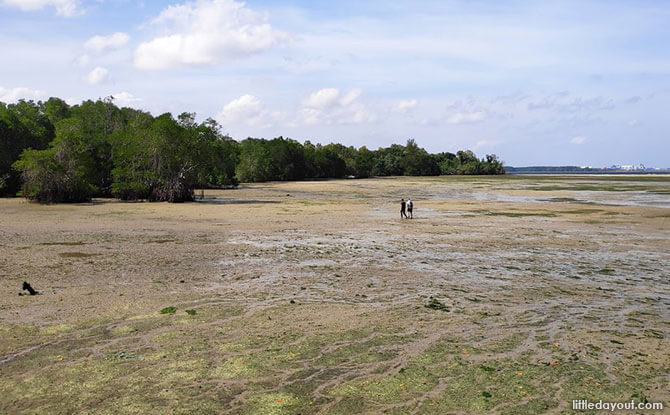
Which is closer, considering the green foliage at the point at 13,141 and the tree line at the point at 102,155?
the tree line at the point at 102,155

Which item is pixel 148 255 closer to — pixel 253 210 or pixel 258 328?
pixel 258 328

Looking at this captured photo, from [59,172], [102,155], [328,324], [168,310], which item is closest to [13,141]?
[102,155]

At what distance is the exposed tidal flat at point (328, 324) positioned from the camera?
805 centimetres

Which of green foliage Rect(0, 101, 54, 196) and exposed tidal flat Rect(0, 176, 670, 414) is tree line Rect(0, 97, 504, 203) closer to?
green foliage Rect(0, 101, 54, 196)

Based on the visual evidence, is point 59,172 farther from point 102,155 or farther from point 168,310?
point 168,310

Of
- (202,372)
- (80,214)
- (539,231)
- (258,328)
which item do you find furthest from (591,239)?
(80,214)

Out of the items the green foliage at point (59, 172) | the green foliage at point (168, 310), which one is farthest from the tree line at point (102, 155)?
the green foliage at point (168, 310)

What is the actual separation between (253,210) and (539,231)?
68.6ft

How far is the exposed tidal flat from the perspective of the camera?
317 inches

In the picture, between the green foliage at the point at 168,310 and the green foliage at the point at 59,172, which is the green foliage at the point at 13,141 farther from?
the green foliage at the point at 168,310

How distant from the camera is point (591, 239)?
2609 centimetres

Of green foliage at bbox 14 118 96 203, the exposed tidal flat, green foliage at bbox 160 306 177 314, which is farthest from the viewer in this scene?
green foliage at bbox 14 118 96 203

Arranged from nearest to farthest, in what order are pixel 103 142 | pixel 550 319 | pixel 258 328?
1. pixel 258 328
2. pixel 550 319
3. pixel 103 142

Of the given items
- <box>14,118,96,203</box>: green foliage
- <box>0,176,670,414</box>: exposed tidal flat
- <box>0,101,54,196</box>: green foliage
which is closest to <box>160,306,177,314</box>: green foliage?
<box>0,176,670,414</box>: exposed tidal flat
